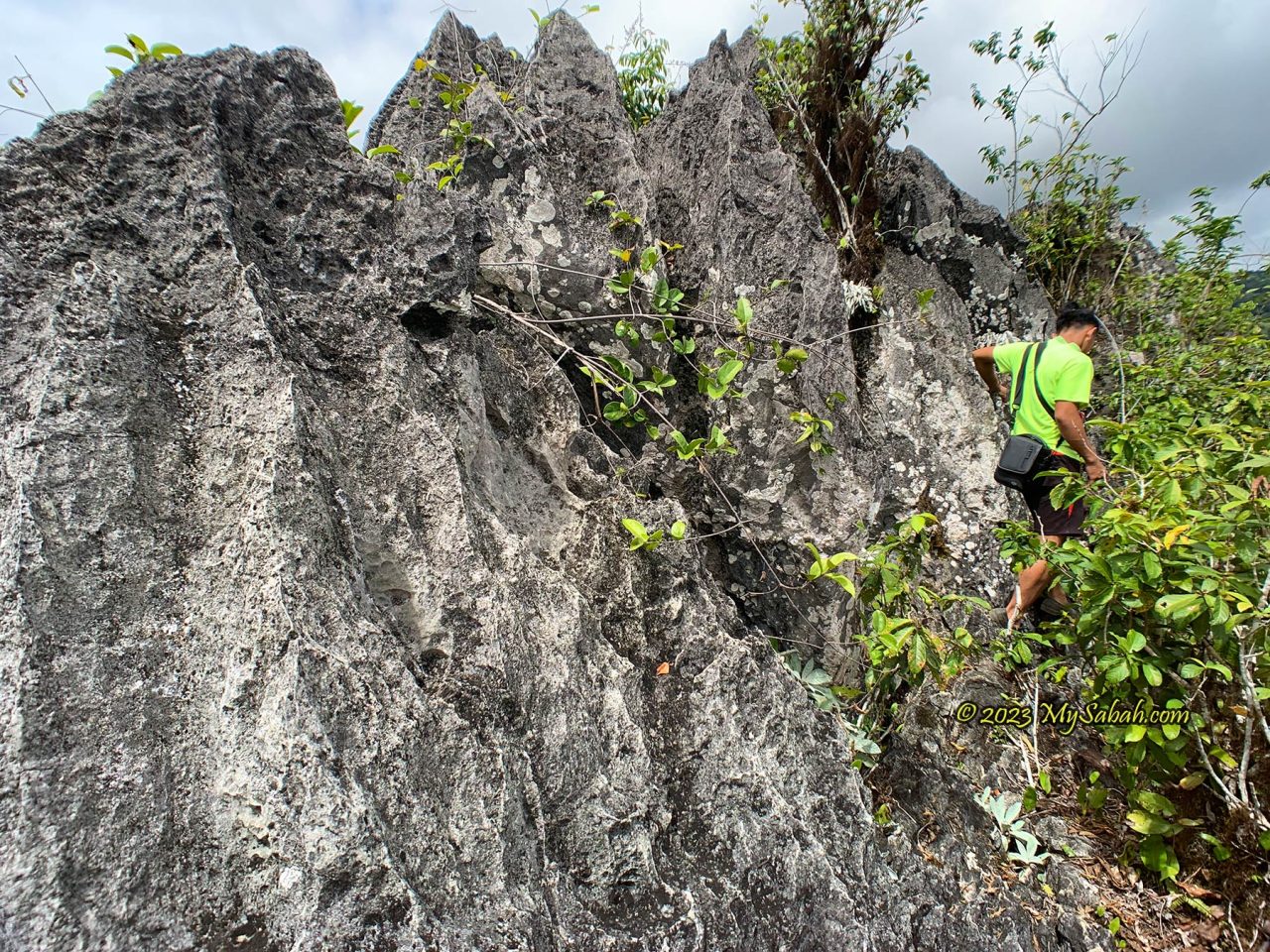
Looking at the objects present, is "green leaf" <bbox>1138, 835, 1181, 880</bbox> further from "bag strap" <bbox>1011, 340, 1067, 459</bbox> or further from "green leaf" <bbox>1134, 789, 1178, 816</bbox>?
"bag strap" <bbox>1011, 340, 1067, 459</bbox>

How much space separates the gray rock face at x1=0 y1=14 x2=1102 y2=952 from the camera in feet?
4.70

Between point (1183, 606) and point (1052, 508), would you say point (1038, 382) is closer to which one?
point (1052, 508)

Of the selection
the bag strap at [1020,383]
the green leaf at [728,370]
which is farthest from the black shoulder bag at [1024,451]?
the green leaf at [728,370]

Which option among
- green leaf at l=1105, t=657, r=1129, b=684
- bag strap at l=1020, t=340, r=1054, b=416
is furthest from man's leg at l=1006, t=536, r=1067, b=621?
green leaf at l=1105, t=657, r=1129, b=684

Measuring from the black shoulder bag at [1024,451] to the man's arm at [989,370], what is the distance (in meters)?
0.44

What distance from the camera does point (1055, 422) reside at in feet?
13.4

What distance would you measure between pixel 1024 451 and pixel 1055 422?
0.25 m

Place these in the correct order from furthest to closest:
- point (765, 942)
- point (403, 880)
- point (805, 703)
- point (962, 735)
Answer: point (962, 735), point (805, 703), point (765, 942), point (403, 880)

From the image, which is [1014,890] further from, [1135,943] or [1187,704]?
[1187,704]

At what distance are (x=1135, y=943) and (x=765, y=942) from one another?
2005 mm

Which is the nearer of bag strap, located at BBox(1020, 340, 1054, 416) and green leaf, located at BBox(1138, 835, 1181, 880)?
green leaf, located at BBox(1138, 835, 1181, 880)

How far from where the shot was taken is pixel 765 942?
6.52 ft

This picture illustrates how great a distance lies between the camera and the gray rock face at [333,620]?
1.43m

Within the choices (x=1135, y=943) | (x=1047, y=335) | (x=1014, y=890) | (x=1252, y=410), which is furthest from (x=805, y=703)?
(x=1047, y=335)
